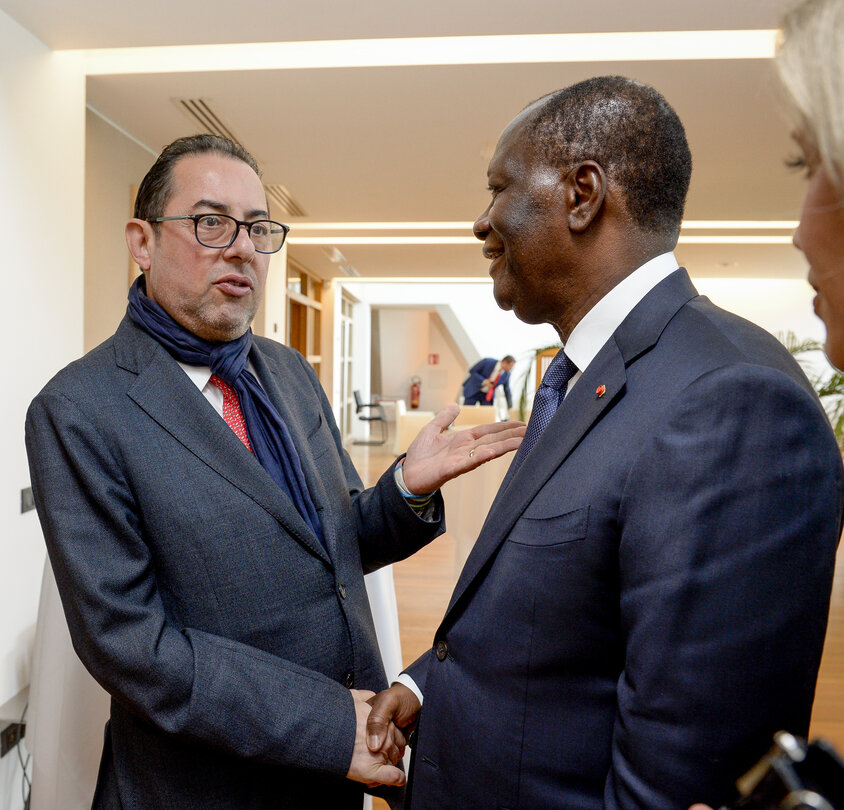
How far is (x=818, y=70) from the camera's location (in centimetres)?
49

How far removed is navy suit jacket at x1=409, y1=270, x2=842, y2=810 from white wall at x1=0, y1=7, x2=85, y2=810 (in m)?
2.07

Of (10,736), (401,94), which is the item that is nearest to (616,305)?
(10,736)

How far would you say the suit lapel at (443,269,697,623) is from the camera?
841 mm

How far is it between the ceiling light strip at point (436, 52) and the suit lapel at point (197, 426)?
209 cm

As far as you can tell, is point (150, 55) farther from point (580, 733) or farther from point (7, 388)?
point (580, 733)

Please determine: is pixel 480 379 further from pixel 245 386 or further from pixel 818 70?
pixel 818 70

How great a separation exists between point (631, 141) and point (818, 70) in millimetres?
421

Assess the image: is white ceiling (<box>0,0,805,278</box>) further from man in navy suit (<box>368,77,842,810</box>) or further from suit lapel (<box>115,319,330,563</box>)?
suit lapel (<box>115,319,330,563</box>)

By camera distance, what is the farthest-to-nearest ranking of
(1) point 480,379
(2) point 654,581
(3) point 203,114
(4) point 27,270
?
(1) point 480,379 → (3) point 203,114 → (4) point 27,270 → (2) point 654,581

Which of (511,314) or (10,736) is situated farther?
(511,314)

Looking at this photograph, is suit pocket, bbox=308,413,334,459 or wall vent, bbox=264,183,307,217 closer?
suit pocket, bbox=308,413,334,459

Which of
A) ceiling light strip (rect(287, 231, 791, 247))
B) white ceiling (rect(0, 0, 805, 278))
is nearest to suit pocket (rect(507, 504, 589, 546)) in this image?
white ceiling (rect(0, 0, 805, 278))

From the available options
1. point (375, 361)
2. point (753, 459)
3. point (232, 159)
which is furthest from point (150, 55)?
point (375, 361)

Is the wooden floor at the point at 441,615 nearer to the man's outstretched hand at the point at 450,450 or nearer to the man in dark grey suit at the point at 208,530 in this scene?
the man in dark grey suit at the point at 208,530
